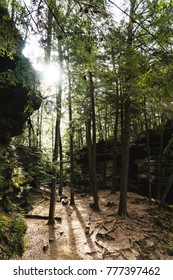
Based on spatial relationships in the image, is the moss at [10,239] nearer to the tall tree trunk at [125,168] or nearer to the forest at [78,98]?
the forest at [78,98]

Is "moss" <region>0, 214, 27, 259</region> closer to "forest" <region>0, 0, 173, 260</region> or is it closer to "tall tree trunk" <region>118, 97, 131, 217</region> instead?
"forest" <region>0, 0, 173, 260</region>

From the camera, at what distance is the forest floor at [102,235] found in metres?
6.79

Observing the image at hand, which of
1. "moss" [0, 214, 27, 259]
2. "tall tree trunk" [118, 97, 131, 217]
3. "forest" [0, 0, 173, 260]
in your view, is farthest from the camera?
"tall tree trunk" [118, 97, 131, 217]

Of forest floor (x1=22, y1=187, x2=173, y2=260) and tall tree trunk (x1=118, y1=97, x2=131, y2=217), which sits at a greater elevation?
tall tree trunk (x1=118, y1=97, x2=131, y2=217)

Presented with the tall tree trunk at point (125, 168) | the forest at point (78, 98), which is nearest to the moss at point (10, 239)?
the forest at point (78, 98)

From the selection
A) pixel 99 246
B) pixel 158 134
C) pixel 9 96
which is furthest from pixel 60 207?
pixel 158 134

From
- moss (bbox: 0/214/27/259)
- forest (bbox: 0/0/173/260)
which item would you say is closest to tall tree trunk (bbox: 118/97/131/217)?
forest (bbox: 0/0/173/260)

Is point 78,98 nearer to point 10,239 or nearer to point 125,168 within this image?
point 125,168

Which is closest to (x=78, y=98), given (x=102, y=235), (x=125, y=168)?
(x=125, y=168)

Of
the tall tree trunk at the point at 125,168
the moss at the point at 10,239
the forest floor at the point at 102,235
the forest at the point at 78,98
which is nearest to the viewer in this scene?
the forest at the point at 78,98

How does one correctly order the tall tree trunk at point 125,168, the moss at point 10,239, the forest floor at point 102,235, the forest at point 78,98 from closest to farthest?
the forest at point 78,98 < the moss at point 10,239 < the forest floor at point 102,235 < the tall tree trunk at point 125,168

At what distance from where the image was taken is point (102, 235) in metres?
8.20

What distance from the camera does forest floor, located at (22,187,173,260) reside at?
679cm

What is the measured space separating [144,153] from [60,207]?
9267 mm
